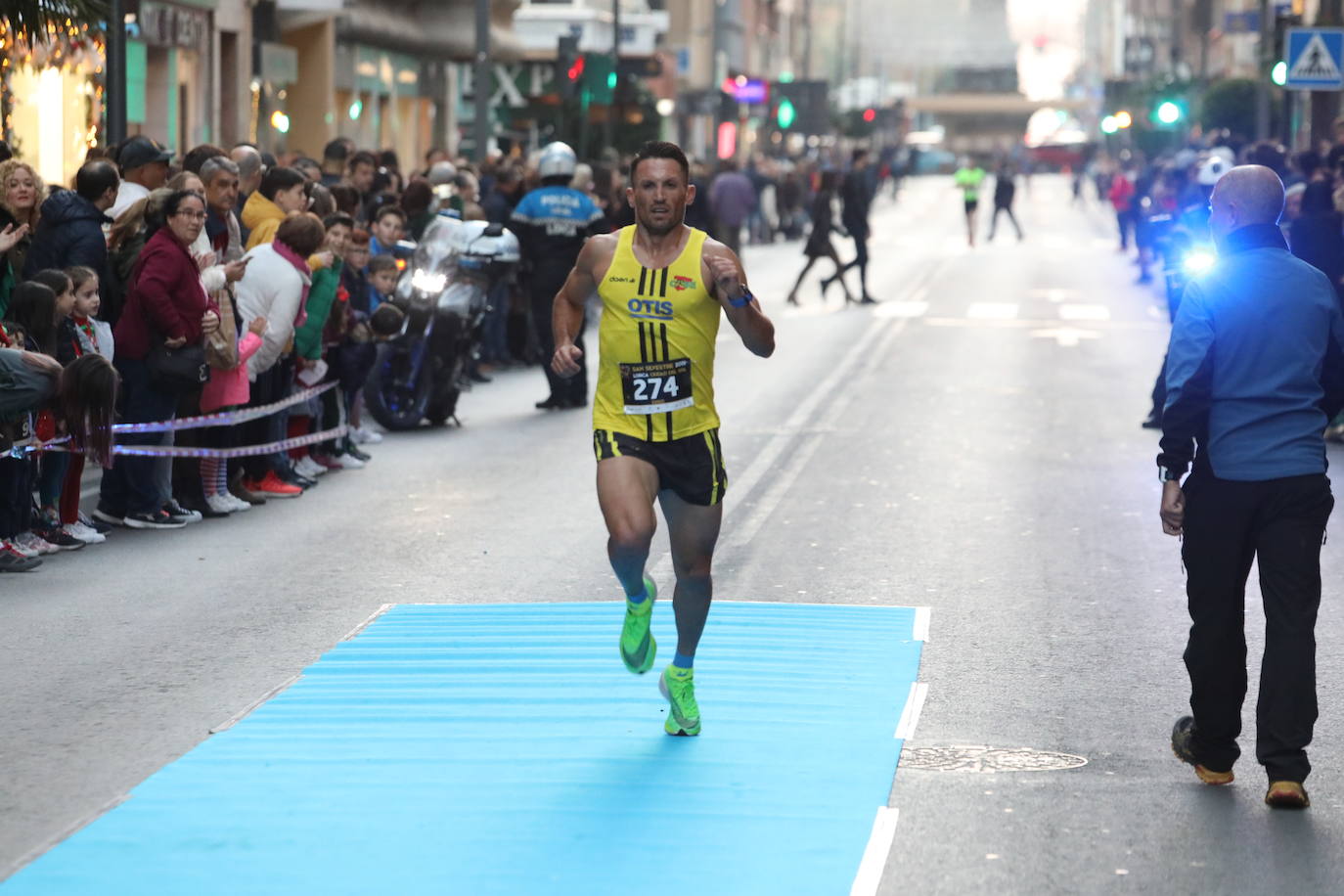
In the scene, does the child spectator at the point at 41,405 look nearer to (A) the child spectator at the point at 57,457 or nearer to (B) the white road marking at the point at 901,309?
(A) the child spectator at the point at 57,457

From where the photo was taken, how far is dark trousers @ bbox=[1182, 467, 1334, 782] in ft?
23.4

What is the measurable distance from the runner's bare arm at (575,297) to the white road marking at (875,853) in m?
1.68

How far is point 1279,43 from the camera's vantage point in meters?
26.3

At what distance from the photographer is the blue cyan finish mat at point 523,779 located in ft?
20.7

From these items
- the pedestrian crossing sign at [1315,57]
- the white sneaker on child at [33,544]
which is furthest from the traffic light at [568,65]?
the white sneaker on child at [33,544]

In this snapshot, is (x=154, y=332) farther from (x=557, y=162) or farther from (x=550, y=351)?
(x=557, y=162)

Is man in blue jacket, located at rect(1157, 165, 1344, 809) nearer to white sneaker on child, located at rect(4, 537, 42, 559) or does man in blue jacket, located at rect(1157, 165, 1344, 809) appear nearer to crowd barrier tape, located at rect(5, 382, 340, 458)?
crowd barrier tape, located at rect(5, 382, 340, 458)

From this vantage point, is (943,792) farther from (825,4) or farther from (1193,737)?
(825,4)

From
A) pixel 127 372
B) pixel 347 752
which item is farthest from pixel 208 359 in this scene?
pixel 347 752

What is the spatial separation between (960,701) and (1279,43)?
63.5 ft

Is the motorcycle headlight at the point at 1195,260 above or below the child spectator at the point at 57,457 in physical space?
above

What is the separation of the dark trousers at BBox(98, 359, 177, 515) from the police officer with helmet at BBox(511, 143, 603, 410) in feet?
21.4

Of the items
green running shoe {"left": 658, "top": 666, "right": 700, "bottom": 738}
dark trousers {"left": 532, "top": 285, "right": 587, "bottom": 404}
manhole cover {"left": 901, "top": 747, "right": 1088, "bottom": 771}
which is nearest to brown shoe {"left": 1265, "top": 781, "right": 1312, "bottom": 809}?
manhole cover {"left": 901, "top": 747, "right": 1088, "bottom": 771}

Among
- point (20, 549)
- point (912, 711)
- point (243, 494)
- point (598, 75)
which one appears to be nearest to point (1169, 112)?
point (598, 75)
